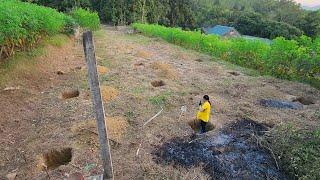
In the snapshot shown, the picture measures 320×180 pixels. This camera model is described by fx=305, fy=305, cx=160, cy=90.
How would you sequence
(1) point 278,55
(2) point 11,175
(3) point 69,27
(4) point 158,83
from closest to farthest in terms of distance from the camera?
(2) point 11,175 < (4) point 158,83 < (1) point 278,55 < (3) point 69,27

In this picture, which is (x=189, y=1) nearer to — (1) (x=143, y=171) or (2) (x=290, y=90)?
(2) (x=290, y=90)

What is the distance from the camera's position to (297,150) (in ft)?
19.5

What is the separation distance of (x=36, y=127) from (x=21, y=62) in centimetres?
402

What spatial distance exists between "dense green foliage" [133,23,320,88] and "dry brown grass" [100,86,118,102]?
654 cm

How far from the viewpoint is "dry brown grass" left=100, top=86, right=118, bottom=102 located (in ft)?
29.3

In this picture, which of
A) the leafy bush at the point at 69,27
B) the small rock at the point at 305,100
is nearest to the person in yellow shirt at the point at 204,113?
the small rock at the point at 305,100

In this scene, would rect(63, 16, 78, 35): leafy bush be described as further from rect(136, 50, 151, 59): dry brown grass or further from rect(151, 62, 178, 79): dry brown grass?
rect(151, 62, 178, 79): dry brown grass

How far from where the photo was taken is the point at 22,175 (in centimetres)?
559

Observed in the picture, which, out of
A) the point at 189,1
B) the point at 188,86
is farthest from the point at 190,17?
the point at 188,86

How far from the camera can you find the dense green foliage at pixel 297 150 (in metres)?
5.51

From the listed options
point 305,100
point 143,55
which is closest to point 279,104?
point 305,100

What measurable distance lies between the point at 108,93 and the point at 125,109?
3.56ft

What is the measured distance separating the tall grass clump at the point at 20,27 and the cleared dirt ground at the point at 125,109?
0.89 meters

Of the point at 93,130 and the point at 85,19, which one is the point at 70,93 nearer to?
the point at 93,130
